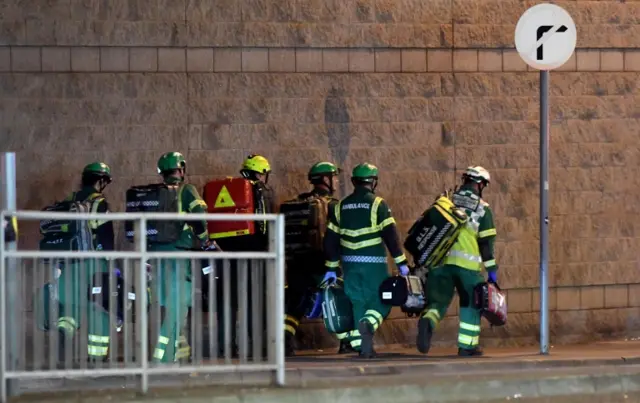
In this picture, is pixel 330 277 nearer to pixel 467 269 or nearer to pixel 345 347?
pixel 345 347

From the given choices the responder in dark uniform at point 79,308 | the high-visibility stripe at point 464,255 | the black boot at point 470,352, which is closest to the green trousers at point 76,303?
the responder in dark uniform at point 79,308

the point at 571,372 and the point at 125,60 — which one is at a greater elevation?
the point at 125,60

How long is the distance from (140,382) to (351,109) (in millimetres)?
5133

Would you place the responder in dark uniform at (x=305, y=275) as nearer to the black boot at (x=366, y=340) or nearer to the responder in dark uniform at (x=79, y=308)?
the black boot at (x=366, y=340)

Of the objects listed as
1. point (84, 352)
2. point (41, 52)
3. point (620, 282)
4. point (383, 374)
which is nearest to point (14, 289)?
point (84, 352)

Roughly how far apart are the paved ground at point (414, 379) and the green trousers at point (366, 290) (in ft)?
1.31

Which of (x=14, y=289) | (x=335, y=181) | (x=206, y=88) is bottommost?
(x=14, y=289)

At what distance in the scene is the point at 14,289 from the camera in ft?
31.7

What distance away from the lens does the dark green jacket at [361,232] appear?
13.0 m

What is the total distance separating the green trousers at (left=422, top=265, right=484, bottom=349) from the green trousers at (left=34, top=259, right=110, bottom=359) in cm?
416

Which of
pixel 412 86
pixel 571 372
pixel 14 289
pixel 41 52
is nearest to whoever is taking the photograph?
pixel 14 289

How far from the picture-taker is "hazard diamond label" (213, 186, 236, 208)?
520 inches

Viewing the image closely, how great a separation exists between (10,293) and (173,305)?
3.78 ft

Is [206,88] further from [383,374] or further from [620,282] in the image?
[620,282]
